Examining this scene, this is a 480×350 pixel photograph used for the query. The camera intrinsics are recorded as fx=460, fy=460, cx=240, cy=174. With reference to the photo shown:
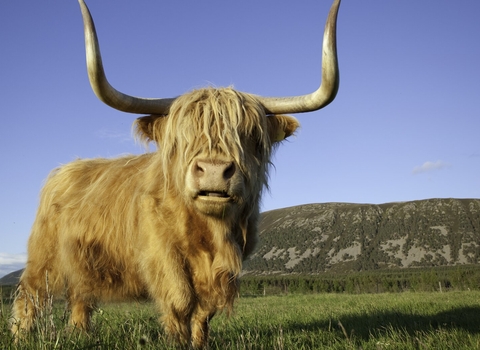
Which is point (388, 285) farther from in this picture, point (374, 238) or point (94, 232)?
point (374, 238)

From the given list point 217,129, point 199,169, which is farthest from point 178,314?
point 217,129

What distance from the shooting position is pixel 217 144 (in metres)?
3.83

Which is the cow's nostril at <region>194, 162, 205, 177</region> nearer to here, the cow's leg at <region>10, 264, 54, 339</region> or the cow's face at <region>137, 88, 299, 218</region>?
the cow's face at <region>137, 88, 299, 218</region>

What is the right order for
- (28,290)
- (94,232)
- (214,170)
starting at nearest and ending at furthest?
1. (214,170)
2. (94,232)
3. (28,290)

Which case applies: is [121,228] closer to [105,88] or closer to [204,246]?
[204,246]

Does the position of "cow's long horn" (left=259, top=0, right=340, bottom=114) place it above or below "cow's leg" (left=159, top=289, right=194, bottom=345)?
above

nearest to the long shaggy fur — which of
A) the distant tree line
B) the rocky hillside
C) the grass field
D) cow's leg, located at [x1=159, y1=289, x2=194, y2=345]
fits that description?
cow's leg, located at [x1=159, y1=289, x2=194, y2=345]

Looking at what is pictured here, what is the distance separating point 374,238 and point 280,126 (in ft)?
403

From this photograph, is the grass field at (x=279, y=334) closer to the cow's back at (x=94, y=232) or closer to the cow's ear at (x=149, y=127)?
the cow's back at (x=94, y=232)

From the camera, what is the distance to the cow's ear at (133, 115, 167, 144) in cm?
430

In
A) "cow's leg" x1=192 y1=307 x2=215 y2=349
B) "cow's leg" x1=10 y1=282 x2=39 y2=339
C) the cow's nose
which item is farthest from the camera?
"cow's leg" x1=10 y1=282 x2=39 y2=339

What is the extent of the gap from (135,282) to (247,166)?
1.61 m

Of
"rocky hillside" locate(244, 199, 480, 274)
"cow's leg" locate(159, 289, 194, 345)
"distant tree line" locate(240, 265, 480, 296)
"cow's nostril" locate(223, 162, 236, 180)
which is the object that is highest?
"cow's nostril" locate(223, 162, 236, 180)

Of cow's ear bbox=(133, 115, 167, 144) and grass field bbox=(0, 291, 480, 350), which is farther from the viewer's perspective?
cow's ear bbox=(133, 115, 167, 144)
